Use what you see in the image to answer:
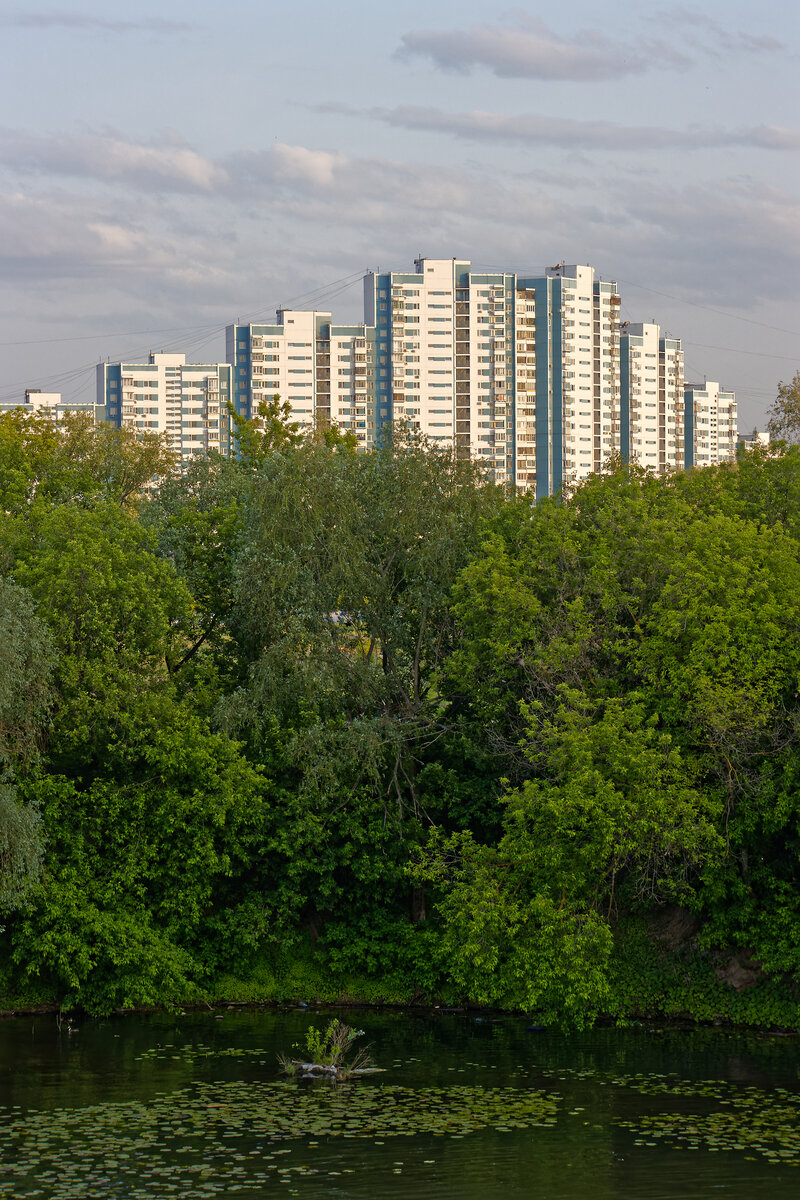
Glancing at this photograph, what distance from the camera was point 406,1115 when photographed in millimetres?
24328

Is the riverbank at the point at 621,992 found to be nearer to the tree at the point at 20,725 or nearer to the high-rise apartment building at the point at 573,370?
the tree at the point at 20,725

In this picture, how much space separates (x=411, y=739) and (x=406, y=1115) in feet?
44.1

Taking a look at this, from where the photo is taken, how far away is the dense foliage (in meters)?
30.0

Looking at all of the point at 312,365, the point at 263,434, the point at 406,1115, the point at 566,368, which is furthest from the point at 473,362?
the point at 406,1115

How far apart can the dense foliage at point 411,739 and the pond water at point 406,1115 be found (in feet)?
5.30

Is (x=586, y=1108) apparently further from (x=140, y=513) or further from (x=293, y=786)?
(x=140, y=513)

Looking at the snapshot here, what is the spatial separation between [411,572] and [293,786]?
A: 661 cm

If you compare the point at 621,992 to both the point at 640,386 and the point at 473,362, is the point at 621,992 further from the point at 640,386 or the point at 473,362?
the point at 640,386

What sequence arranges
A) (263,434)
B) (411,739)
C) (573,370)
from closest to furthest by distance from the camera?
(411,739) < (263,434) < (573,370)

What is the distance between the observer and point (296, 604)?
3578cm

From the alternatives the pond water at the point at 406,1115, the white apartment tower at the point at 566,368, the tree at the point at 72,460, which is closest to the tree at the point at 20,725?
the pond water at the point at 406,1115

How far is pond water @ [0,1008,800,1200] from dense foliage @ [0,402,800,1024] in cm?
162

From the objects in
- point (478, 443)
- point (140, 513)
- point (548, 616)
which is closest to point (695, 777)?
point (548, 616)

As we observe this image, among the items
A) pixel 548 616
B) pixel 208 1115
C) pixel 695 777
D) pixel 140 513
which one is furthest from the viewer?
pixel 140 513
